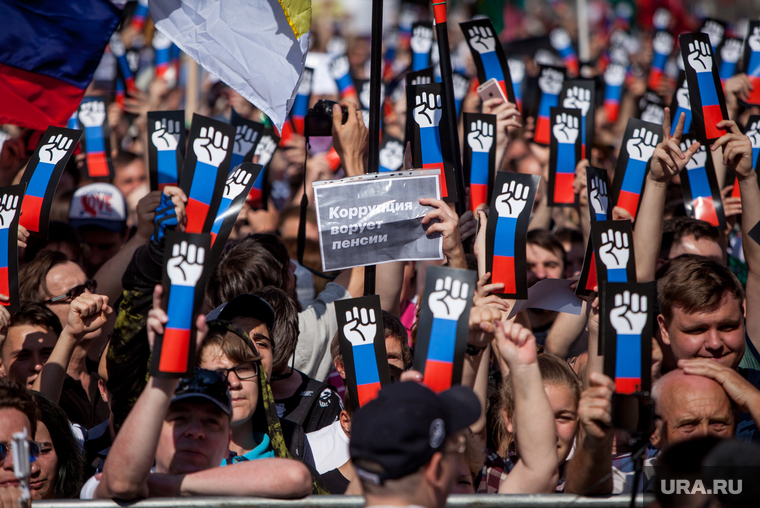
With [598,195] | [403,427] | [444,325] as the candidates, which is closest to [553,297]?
[598,195]

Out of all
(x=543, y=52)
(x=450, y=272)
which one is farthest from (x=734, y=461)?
(x=543, y=52)

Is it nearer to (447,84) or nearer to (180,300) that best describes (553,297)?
(447,84)

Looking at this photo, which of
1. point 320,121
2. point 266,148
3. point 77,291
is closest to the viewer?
point 77,291

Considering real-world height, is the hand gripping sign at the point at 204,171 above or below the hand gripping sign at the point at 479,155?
below

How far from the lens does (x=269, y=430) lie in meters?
2.88

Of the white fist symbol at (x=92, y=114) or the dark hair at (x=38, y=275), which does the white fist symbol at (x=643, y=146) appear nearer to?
the dark hair at (x=38, y=275)

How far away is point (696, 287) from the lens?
3131 millimetres

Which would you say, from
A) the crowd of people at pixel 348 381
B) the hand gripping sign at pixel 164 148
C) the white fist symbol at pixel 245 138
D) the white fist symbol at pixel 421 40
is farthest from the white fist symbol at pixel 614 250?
the white fist symbol at pixel 421 40

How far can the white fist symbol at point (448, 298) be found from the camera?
259 cm

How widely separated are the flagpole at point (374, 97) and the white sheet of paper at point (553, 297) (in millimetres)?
623

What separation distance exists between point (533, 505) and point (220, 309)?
1739 mm

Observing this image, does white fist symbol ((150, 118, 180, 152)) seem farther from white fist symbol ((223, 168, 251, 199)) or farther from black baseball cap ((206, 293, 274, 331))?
black baseball cap ((206, 293, 274, 331))

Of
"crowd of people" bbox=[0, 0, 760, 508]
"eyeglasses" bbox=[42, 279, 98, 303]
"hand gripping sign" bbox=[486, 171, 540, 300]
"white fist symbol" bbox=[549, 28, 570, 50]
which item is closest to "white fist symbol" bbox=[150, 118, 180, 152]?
"crowd of people" bbox=[0, 0, 760, 508]

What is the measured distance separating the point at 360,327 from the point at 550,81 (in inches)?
155
